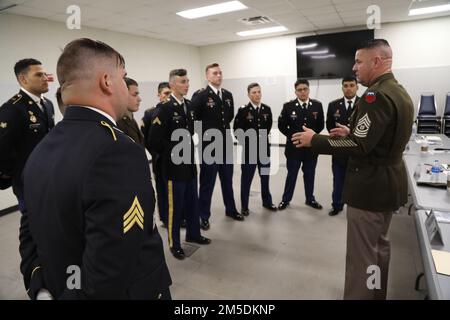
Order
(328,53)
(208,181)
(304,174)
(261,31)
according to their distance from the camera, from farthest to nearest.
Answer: (328,53) → (261,31) → (304,174) → (208,181)

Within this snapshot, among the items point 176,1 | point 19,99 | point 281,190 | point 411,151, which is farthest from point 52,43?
point 411,151

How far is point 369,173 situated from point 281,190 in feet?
9.67

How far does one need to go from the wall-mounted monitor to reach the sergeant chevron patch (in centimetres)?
604

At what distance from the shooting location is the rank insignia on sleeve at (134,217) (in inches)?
29.5

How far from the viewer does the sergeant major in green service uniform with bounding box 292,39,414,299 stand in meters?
1.61

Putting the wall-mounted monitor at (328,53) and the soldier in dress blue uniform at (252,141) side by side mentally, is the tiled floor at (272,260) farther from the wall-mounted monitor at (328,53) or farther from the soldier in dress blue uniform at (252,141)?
the wall-mounted monitor at (328,53)

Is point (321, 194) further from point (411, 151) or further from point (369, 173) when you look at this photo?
point (369, 173)

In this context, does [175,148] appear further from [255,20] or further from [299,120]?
[255,20]

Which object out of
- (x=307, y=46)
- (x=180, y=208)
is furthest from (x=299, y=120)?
(x=307, y=46)

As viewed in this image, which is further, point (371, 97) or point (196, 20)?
point (196, 20)

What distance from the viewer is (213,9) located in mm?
4781

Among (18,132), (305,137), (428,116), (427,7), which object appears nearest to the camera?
(305,137)

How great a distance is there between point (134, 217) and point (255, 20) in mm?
5854

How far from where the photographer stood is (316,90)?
759cm
